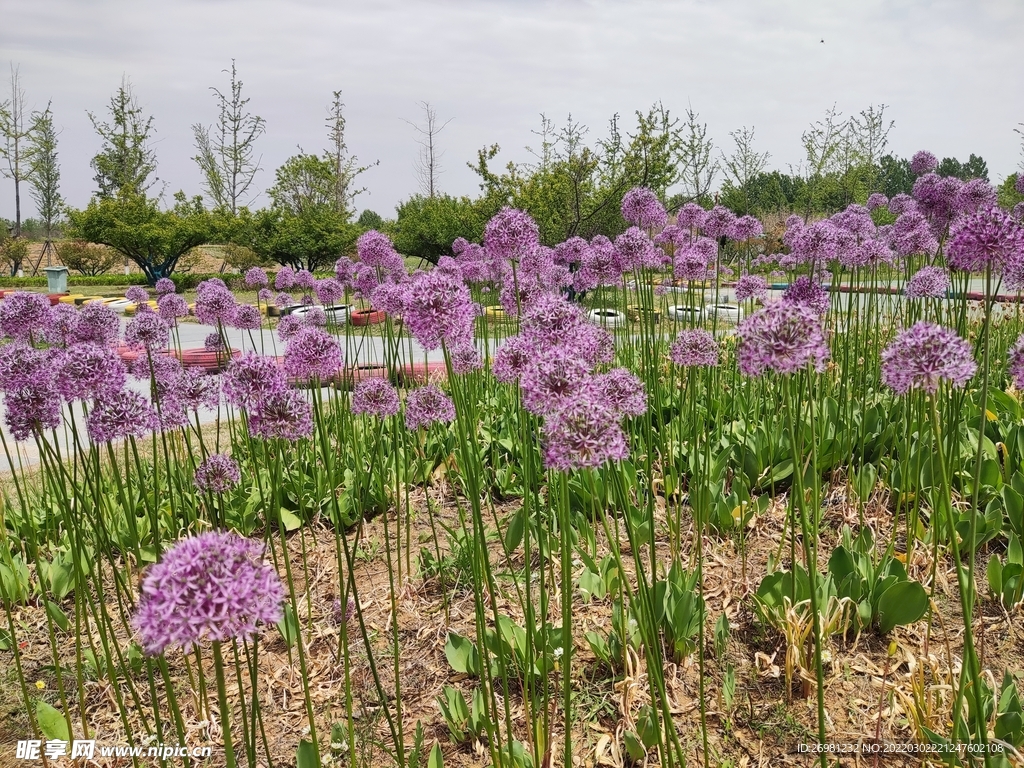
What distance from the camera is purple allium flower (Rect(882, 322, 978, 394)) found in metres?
2.07

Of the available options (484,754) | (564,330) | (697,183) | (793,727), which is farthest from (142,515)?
(697,183)

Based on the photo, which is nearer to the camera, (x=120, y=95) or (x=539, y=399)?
(x=539, y=399)

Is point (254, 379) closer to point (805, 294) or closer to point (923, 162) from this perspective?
point (805, 294)

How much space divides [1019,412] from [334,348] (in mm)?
4762

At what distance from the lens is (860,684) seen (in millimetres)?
2867

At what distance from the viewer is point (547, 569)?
A: 375 cm

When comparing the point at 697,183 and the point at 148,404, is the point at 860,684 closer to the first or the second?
the point at 148,404

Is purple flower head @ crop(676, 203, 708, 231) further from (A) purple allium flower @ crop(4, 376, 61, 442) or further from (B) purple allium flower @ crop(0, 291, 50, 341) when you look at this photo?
(A) purple allium flower @ crop(4, 376, 61, 442)

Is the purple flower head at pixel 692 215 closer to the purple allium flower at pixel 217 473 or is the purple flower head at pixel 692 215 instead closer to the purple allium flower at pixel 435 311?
the purple allium flower at pixel 435 311

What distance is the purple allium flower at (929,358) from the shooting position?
2.07 m

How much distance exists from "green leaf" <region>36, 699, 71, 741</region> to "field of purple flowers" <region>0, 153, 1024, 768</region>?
0.01m

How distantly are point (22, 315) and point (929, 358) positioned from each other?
3.99 meters

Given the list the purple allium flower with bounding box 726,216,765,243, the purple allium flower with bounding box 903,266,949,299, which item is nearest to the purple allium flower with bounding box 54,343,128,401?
the purple allium flower with bounding box 903,266,949,299

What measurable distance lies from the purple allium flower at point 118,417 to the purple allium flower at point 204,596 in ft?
4.26
